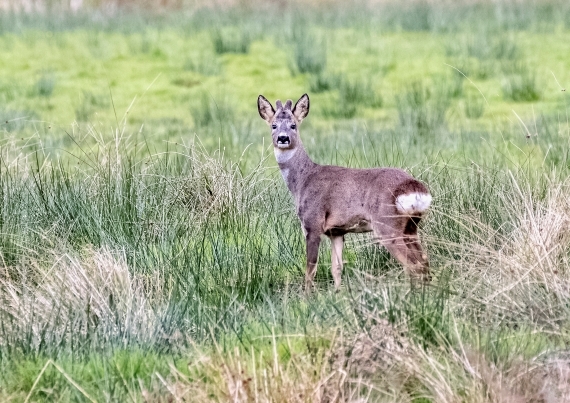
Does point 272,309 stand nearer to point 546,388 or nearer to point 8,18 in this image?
point 546,388

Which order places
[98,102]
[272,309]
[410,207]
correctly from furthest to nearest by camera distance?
[98,102]
[410,207]
[272,309]

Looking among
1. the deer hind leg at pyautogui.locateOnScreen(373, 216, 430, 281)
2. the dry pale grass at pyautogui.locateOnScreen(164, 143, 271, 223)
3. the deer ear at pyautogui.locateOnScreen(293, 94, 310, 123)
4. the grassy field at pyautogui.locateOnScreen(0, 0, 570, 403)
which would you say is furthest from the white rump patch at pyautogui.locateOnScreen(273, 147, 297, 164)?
the deer hind leg at pyautogui.locateOnScreen(373, 216, 430, 281)

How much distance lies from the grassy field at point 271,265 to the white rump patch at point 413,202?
0.31m

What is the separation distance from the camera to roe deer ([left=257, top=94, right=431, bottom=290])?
6.50 meters

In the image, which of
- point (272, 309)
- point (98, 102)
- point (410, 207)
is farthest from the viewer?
point (98, 102)

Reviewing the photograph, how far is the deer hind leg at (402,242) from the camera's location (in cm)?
650

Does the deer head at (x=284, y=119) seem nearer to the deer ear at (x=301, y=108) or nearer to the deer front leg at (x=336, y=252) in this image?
the deer ear at (x=301, y=108)

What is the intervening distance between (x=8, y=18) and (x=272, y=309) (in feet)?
51.6

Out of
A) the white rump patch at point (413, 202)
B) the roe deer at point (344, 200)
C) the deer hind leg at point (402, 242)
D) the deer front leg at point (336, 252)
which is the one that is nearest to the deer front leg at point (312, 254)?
the roe deer at point (344, 200)

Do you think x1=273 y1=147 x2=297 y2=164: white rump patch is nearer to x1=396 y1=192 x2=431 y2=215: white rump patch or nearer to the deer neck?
the deer neck

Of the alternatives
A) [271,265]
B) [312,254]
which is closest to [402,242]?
[312,254]

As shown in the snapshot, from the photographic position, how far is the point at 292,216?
820 centimetres

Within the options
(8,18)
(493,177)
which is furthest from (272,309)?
(8,18)

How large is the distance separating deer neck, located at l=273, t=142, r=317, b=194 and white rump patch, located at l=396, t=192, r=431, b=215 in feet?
3.28
